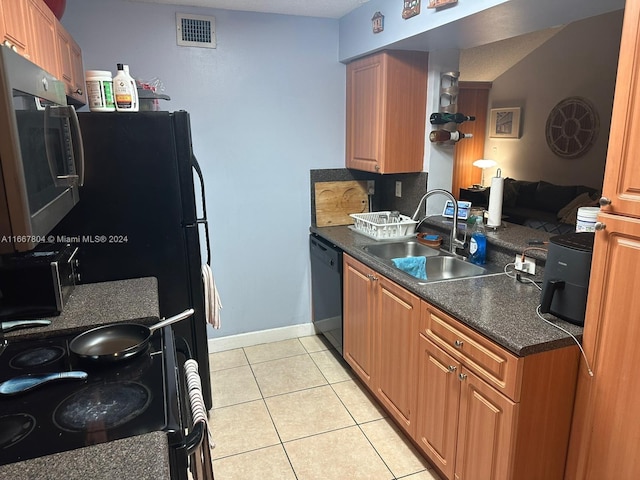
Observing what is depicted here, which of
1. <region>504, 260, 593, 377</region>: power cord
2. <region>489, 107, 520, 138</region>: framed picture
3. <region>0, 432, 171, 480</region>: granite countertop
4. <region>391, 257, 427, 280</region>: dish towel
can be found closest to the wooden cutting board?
<region>391, 257, 427, 280</region>: dish towel

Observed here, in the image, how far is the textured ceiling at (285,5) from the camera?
8.98ft

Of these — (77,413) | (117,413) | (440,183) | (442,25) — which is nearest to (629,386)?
(117,413)

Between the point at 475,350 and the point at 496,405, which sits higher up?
the point at 475,350

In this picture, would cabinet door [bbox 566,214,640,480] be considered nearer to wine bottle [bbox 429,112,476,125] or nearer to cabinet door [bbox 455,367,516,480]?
cabinet door [bbox 455,367,516,480]

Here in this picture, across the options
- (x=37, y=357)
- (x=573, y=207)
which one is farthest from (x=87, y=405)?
(x=573, y=207)

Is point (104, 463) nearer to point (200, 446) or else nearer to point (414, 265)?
point (200, 446)

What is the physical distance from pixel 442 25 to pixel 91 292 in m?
2.10

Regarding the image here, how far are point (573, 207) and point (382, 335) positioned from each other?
3.35 meters

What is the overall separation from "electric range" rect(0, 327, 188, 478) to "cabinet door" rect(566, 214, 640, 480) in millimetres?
1313

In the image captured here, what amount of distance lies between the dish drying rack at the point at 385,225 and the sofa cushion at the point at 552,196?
9.00ft

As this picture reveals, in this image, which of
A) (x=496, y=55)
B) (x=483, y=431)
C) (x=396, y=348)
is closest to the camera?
(x=483, y=431)

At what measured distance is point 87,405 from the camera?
119 cm

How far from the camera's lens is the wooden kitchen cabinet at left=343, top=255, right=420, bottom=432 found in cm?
217

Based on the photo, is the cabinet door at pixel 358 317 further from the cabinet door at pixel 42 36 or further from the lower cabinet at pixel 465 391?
the cabinet door at pixel 42 36
